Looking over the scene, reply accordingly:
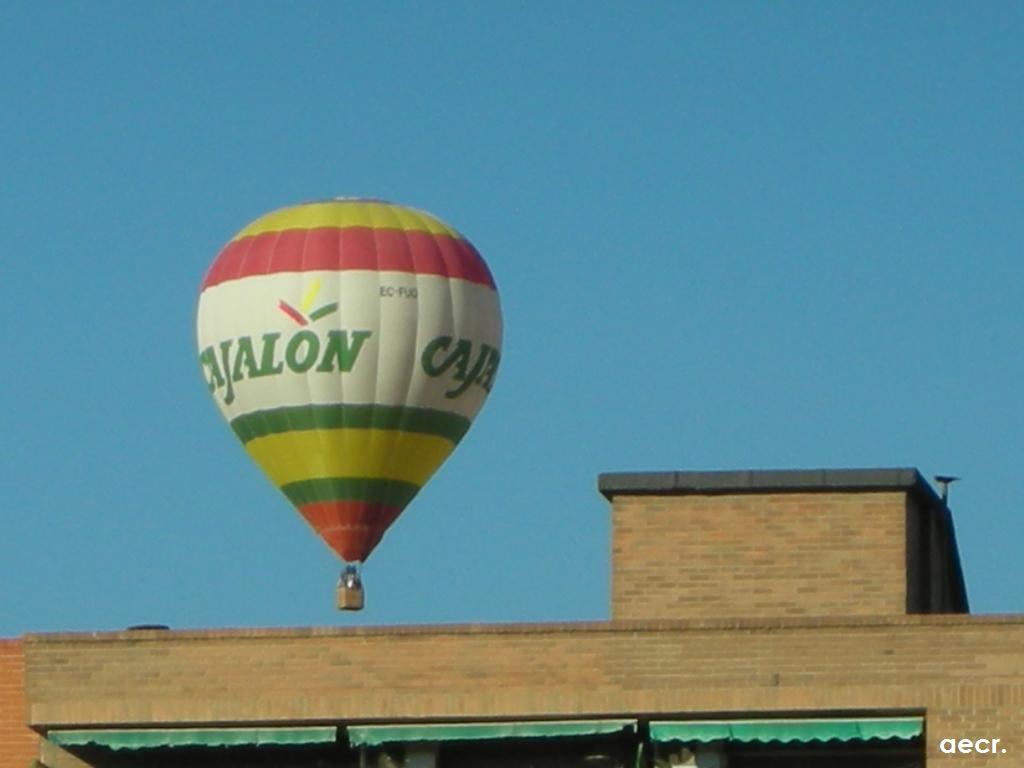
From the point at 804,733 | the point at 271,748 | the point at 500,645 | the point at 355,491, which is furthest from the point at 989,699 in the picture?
the point at 355,491

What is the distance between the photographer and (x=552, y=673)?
43344 mm

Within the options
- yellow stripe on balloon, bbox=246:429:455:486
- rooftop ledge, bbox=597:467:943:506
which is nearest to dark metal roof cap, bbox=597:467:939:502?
rooftop ledge, bbox=597:467:943:506

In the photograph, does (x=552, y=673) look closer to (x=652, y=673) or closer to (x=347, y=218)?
(x=652, y=673)

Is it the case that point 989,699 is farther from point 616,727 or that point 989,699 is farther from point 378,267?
point 378,267

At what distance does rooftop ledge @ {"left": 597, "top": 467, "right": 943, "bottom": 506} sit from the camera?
44.3 meters

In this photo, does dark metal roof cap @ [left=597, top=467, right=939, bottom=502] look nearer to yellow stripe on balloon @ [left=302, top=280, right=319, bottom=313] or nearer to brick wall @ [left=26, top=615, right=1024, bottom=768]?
brick wall @ [left=26, top=615, right=1024, bottom=768]

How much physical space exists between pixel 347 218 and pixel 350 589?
5456 millimetres

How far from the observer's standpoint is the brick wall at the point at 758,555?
145ft

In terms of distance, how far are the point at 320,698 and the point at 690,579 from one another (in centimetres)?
456

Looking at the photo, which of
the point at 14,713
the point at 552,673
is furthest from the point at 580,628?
the point at 14,713

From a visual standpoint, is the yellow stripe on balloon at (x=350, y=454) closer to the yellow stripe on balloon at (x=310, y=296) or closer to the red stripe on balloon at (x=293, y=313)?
the red stripe on balloon at (x=293, y=313)

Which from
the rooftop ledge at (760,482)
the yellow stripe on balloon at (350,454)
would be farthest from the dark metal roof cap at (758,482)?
the yellow stripe on balloon at (350,454)

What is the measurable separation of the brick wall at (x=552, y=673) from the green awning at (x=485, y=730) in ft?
0.46

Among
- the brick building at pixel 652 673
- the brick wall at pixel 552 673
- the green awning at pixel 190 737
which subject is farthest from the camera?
the green awning at pixel 190 737
